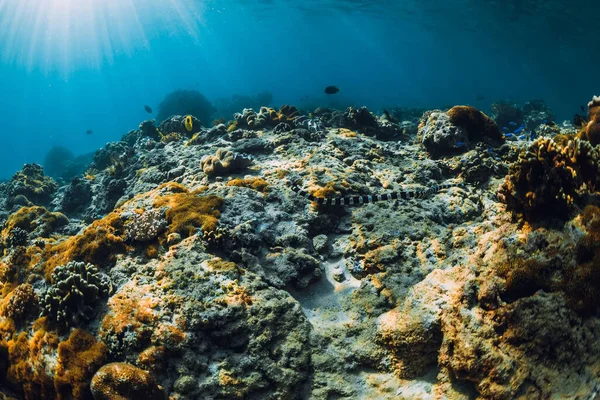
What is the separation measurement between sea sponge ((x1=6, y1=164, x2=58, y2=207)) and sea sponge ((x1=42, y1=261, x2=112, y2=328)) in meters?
11.5

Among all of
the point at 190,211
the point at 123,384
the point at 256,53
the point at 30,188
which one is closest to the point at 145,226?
the point at 190,211

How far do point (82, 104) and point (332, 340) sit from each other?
20268 centimetres

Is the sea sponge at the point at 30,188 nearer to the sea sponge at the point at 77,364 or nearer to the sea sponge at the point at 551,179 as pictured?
the sea sponge at the point at 77,364

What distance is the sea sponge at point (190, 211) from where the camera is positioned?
569 cm

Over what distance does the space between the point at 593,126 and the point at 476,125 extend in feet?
9.20

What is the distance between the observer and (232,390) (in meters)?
3.76

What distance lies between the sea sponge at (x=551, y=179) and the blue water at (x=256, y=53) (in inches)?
1550

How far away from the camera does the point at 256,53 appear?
6501 inches

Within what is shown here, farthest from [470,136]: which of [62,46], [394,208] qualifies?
[62,46]

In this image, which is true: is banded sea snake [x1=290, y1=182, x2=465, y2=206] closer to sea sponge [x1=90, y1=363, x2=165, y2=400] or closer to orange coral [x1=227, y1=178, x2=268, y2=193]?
orange coral [x1=227, y1=178, x2=268, y2=193]

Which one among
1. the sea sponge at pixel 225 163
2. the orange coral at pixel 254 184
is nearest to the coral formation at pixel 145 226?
the orange coral at pixel 254 184

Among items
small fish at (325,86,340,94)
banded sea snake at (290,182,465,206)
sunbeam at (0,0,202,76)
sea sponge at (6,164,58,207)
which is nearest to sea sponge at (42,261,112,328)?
banded sea snake at (290,182,465,206)

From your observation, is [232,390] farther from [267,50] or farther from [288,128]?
[267,50]

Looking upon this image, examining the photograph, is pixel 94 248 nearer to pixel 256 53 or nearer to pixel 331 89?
pixel 331 89
